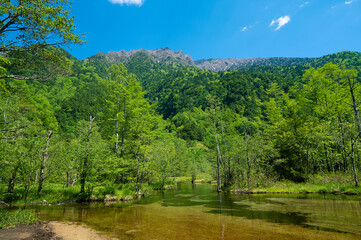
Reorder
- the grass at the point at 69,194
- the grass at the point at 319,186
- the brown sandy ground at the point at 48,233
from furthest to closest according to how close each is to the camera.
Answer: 1. the grass at the point at 319,186
2. the grass at the point at 69,194
3. the brown sandy ground at the point at 48,233

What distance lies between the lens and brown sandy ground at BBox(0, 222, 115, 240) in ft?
23.8

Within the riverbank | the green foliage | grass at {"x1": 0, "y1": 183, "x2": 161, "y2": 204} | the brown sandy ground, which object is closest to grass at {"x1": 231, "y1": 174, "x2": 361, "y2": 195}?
the riverbank

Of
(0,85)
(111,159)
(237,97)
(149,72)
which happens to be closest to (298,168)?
(111,159)

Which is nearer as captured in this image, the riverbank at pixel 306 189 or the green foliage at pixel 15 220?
the green foliage at pixel 15 220

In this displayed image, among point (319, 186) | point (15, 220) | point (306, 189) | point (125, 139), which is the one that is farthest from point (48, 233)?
point (319, 186)

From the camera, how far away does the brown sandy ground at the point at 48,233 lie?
7266mm

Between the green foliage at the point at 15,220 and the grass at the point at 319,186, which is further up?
the green foliage at the point at 15,220

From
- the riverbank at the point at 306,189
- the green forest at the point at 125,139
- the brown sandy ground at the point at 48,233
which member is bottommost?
the riverbank at the point at 306,189

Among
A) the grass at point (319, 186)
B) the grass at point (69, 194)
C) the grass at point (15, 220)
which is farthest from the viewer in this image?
the grass at point (319, 186)

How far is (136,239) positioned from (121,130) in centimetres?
2091

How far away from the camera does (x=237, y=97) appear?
94.4 meters

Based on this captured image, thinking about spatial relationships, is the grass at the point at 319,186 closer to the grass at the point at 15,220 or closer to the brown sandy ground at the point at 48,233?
the brown sandy ground at the point at 48,233

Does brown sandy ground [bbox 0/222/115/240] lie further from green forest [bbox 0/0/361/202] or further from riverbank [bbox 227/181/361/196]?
riverbank [bbox 227/181/361/196]

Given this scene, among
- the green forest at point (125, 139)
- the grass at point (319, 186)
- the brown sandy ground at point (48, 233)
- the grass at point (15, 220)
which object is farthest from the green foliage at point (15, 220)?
the grass at point (319, 186)
